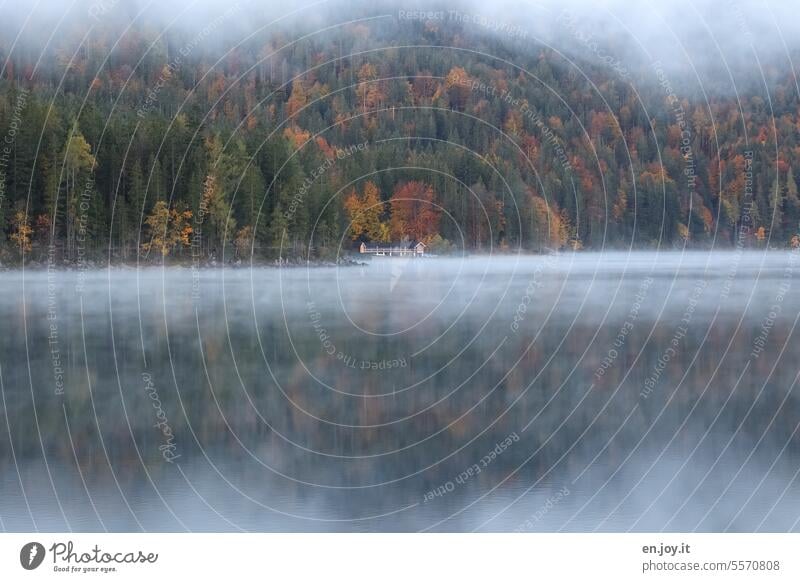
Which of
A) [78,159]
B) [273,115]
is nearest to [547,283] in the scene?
[78,159]

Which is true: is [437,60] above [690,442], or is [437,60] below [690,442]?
above

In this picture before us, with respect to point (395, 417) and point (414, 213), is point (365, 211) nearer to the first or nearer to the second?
point (414, 213)

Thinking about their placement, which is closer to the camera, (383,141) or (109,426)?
(109,426)

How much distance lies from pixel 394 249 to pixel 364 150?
1210cm

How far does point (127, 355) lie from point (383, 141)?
67.0 meters

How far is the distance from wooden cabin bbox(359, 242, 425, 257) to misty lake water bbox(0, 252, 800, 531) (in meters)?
42.0

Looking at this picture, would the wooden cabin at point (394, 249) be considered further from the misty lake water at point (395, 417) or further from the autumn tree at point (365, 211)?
the misty lake water at point (395, 417)

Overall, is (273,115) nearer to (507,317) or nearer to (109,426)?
(507,317)

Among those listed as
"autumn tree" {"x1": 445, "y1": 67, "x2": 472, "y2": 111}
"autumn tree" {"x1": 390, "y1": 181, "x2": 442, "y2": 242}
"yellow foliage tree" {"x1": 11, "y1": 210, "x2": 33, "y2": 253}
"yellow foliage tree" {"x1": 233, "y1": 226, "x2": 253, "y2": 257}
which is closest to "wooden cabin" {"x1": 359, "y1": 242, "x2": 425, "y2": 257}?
"autumn tree" {"x1": 390, "y1": 181, "x2": 442, "y2": 242}

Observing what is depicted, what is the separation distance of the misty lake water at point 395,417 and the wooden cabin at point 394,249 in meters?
42.0

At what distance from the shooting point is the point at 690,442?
19.2 meters

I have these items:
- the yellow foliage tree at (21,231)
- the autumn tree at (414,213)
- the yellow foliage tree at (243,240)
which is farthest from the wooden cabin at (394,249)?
the yellow foliage tree at (21,231)

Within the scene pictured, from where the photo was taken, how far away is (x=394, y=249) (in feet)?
270

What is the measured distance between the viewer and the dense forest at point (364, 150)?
57344 mm
